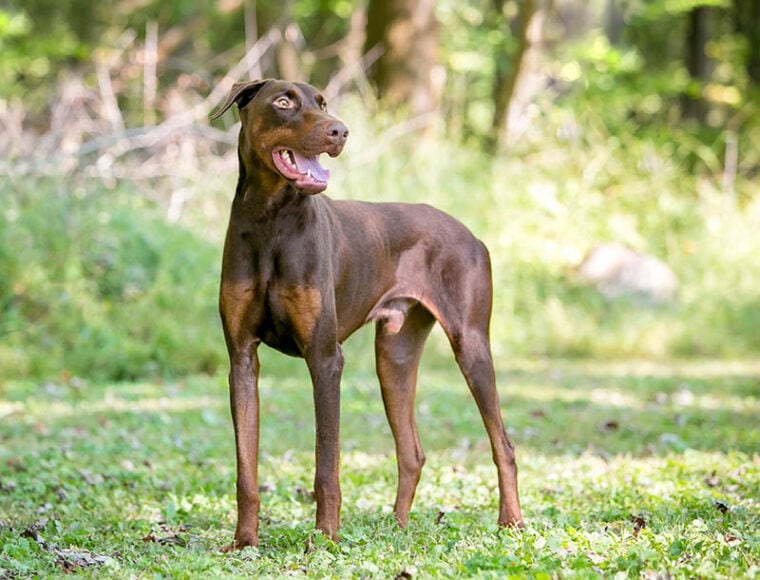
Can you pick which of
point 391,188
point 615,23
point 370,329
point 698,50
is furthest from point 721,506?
point 615,23

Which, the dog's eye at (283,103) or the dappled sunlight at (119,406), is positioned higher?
the dog's eye at (283,103)

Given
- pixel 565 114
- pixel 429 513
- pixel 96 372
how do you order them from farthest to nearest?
pixel 565 114
pixel 96 372
pixel 429 513

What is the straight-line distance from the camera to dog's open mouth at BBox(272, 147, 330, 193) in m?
5.03

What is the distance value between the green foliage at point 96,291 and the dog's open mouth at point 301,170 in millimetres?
6446

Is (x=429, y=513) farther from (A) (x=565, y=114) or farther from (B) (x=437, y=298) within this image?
Result: (A) (x=565, y=114)

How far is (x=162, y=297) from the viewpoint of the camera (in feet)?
38.8

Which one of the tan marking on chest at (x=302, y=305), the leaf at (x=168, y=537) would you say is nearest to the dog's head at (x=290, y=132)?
the tan marking on chest at (x=302, y=305)

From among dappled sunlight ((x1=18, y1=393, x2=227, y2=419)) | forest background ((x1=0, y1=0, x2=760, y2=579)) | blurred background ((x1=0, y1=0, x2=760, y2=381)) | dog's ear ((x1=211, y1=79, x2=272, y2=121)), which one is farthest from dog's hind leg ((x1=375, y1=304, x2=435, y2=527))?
blurred background ((x1=0, y1=0, x2=760, y2=381))

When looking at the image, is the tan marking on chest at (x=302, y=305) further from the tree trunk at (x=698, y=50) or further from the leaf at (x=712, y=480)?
the tree trunk at (x=698, y=50)

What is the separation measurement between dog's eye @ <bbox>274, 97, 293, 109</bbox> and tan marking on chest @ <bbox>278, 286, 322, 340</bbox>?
779mm

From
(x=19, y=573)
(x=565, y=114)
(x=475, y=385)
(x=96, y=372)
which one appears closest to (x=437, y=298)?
(x=475, y=385)

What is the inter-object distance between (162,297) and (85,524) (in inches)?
240

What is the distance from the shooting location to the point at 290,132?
16.7 feet

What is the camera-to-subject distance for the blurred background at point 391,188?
38.2 feet
